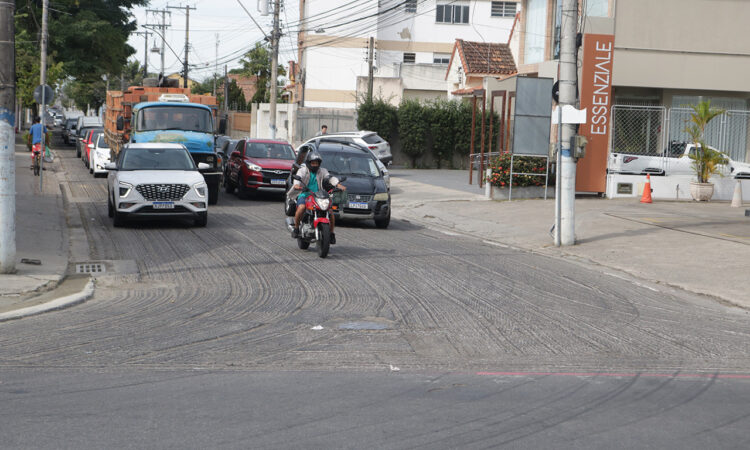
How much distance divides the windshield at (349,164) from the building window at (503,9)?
172ft

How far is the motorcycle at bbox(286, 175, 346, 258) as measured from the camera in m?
13.8

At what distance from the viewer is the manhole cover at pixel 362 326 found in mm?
9013

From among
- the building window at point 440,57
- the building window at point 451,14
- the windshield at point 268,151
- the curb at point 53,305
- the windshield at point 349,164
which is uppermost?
the building window at point 451,14

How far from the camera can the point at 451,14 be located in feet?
224

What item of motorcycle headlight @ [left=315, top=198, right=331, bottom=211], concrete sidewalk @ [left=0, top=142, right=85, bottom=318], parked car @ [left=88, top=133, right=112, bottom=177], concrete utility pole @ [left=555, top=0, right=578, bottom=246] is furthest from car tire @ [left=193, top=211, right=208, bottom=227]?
parked car @ [left=88, top=133, right=112, bottom=177]

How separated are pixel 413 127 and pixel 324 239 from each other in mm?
27996

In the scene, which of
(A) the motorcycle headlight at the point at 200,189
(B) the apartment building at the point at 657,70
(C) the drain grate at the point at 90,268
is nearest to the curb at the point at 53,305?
(C) the drain grate at the point at 90,268

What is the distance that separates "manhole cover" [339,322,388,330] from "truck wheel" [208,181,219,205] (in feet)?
48.9

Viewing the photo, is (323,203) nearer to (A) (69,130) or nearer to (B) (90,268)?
(B) (90,268)

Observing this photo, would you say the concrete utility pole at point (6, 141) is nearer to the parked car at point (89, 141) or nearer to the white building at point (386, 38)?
the parked car at point (89, 141)

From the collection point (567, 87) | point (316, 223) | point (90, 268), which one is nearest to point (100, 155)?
point (90, 268)

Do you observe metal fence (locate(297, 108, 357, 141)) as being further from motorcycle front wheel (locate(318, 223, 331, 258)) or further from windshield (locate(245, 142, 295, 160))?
motorcycle front wheel (locate(318, 223, 331, 258))

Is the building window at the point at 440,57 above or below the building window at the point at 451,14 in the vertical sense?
below

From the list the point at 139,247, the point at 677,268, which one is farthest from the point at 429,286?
the point at 139,247
